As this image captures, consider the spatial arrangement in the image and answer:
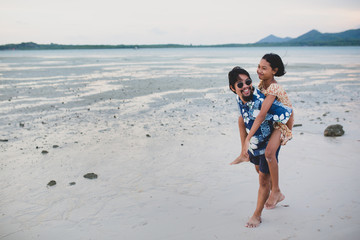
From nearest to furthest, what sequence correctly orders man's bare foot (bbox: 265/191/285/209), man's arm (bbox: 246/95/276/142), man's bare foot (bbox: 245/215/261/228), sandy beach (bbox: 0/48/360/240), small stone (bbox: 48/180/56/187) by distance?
man's arm (bbox: 246/95/276/142) → man's bare foot (bbox: 245/215/261/228) → sandy beach (bbox: 0/48/360/240) → man's bare foot (bbox: 265/191/285/209) → small stone (bbox: 48/180/56/187)

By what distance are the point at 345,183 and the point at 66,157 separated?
583cm

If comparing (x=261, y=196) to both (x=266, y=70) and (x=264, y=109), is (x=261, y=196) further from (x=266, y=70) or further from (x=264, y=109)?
(x=266, y=70)

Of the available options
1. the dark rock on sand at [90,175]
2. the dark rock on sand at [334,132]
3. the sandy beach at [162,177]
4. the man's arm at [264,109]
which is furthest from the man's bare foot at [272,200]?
the dark rock on sand at [334,132]

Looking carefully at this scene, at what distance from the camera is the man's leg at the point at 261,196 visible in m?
3.62

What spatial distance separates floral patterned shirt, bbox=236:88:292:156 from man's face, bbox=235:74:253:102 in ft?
0.27

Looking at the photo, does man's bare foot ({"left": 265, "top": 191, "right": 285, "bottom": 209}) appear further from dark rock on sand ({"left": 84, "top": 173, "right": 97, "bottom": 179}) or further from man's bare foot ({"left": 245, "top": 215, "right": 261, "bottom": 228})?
dark rock on sand ({"left": 84, "top": 173, "right": 97, "bottom": 179})

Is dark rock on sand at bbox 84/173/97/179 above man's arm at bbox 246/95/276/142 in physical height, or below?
below

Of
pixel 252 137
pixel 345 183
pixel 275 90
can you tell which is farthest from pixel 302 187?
pixel 275 90

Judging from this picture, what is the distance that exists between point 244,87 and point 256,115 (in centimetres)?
36

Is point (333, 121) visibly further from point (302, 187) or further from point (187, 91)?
point (187, 91)

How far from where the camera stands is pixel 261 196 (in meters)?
3.67

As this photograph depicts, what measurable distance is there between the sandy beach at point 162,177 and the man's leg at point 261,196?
0.33 ft

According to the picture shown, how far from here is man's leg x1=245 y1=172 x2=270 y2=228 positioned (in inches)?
142

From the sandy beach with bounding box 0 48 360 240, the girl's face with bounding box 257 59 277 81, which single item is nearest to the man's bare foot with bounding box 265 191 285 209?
the sandy beach with bounding box 0 48 360 240
